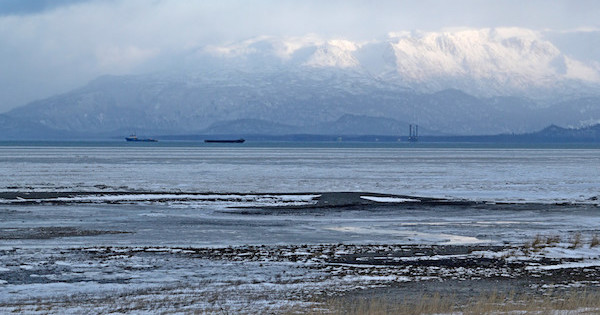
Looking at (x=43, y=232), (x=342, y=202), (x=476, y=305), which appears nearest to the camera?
(x=476, y=305)

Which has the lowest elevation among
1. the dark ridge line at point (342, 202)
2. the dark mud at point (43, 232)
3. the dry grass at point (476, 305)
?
the dark ridge line at point (342, 202)

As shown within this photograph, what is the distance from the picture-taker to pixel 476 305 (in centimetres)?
1828

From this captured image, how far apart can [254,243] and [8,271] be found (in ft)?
31.2

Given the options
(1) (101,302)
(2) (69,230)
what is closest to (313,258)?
(1) (101,302)

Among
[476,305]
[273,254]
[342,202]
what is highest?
[476,305]

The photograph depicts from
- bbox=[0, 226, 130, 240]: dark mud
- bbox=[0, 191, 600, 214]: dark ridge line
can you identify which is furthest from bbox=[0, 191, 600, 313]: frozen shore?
bbox=[0, 191, 600, 214]: dark ridge line

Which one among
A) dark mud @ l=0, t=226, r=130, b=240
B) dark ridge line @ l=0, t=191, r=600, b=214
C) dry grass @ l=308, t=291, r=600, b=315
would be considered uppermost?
dry grass @ l=308, t=291, r=600, b=315

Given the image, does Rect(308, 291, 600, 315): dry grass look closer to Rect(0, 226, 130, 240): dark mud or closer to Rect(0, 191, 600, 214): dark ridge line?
Rect(0, 226, 130, 240): dark mud

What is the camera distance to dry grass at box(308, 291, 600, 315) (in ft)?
57.9

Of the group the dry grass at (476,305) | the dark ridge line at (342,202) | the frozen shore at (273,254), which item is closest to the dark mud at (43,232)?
the frozen shore at (273,254)

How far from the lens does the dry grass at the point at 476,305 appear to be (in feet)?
57.9

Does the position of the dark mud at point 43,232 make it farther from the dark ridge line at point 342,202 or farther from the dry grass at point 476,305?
the dry grass at point 476,305

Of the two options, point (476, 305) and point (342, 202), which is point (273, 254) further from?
point (342, 202)

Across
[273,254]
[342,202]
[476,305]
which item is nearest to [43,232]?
[273,254]
